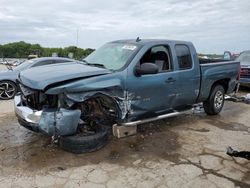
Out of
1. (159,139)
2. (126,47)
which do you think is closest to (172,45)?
(126,47)

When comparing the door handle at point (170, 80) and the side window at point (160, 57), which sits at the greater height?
the side window at point (160, 57)

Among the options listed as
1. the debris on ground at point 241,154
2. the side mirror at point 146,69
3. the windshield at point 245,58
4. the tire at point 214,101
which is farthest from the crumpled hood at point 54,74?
the windshield at point 245,58

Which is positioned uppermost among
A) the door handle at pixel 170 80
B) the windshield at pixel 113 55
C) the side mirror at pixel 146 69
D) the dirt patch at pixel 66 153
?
the windshield at pixel 113 55

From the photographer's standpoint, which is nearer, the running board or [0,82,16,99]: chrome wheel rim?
the running board

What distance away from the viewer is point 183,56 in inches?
245

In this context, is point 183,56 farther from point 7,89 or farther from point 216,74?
point 7,89

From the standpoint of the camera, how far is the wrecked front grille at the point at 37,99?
449cm

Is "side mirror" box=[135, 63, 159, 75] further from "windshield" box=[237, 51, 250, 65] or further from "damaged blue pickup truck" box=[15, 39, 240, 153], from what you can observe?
"windshield" box=[237, 51, 250, 65]

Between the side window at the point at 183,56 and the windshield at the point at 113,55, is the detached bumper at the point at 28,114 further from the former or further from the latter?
the side window at the point at 183,56

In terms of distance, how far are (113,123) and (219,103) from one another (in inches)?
138

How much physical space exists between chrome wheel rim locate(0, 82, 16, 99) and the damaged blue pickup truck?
177 inches

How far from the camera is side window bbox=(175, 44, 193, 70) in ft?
19.9

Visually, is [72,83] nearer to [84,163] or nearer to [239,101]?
[84,163]

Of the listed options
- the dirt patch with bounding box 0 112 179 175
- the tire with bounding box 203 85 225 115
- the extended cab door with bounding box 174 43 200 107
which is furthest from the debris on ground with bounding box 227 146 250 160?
the tire with bounding box 203 85 225 115
